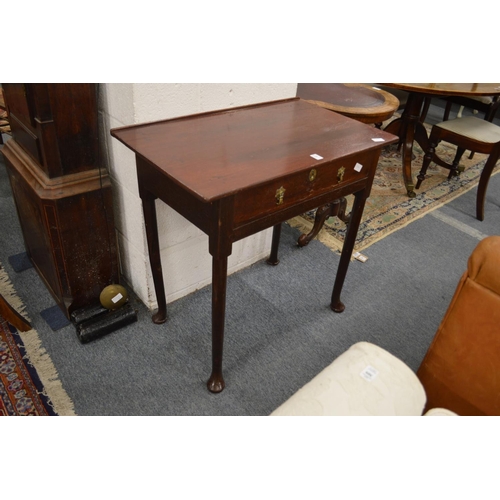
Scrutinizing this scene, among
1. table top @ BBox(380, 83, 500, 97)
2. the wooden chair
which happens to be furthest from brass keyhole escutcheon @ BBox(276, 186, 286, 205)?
the wooden chair

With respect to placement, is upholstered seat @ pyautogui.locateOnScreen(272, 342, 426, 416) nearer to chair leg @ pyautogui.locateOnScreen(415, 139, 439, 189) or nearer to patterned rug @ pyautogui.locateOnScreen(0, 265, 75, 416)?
patterned rug @ pyautogui.locateOnScreen(0, 265, 75, 416)

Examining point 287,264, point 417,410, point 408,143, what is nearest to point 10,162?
point 287,264

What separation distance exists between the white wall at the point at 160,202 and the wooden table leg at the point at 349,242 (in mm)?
469

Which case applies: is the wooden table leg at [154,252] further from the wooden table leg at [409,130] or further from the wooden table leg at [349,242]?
the wooden table leg at [409,130]

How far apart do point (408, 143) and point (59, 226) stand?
232 centimetres

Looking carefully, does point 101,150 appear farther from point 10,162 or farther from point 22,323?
point 22,323

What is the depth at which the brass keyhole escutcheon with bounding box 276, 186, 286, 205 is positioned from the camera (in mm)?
1207

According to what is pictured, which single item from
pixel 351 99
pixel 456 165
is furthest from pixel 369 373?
pixel 456 165

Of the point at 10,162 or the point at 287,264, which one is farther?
the point at 287,264

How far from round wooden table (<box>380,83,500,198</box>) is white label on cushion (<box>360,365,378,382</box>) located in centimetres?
201

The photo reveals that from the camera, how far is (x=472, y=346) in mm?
1173

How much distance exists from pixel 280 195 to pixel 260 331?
0.77m

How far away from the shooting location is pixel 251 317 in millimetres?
1874

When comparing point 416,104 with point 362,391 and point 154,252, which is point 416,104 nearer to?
point 154,252
